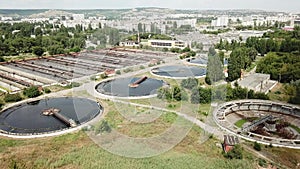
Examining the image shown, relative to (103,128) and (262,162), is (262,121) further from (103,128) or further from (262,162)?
(103,128)

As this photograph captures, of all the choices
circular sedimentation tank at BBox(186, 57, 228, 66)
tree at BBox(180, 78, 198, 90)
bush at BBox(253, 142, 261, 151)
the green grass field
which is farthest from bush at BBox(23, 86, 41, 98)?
circular sedimentation tank at BBox(186, 57, 228, 66)

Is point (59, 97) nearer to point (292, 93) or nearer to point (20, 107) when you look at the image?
point (20, 107)

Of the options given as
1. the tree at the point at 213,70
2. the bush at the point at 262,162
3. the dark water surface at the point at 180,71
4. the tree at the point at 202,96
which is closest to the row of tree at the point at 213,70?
the tree at the point at 213,70

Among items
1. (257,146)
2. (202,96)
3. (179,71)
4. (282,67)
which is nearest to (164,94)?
(202,96)

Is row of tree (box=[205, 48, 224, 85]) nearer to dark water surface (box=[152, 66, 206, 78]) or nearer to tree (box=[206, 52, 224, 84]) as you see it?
tree (box=[206, 52, 224, 84])

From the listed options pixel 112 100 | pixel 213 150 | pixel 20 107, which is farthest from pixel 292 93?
pixel 20 107

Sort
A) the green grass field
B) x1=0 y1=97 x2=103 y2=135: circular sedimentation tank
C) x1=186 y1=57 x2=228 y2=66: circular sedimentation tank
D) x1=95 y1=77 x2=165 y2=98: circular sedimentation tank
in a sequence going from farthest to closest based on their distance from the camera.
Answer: x1=186 y1=57 x2=228 y2=66: circular sedimentation tank
x1=95 y1=77 x2=165 y2=98: circular sedimentation tank
the green grass field
x1=0 y1=97 x2=103 y2=135: circular sedimentation tank
